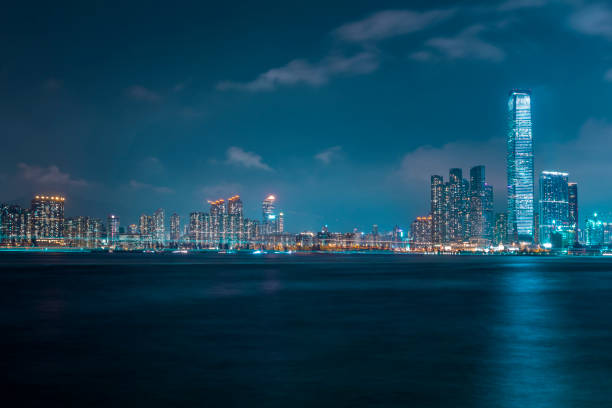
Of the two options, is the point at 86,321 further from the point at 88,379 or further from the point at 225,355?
the point at 88,379

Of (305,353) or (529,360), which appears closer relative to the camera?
(529,360)

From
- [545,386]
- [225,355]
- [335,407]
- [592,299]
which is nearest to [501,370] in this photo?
[545,386]

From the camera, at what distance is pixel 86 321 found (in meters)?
23.6

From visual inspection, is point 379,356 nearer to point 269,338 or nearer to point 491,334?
point 269,338

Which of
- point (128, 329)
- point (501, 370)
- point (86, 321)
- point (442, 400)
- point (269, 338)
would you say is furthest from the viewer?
point (86, 321)

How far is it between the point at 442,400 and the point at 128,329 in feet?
43.6

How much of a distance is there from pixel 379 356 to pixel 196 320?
10459mm

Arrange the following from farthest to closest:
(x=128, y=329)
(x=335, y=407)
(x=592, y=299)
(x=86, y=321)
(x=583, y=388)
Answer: (x=592, y=299) < (x=86, y=321) < (x=128, y=329) < (x=583, y=388) < (x=335, y=407)

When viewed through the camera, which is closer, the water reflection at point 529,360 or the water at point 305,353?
the water at point 305,353

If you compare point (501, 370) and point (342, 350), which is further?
point (342, 350)

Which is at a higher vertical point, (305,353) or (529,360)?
(305,353)

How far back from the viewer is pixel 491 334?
67.3 feet

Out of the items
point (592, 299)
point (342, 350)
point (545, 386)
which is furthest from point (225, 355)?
point (592, 299)

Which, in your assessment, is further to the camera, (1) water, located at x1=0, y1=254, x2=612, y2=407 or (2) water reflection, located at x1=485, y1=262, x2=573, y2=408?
(2) water reflection, located at x1=485, y1=262, x2=573, y2=408
